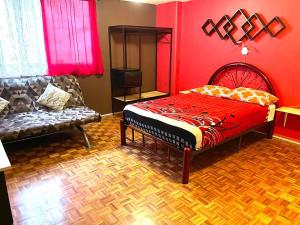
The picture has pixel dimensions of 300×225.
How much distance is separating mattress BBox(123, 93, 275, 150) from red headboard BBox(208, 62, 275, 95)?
47cm

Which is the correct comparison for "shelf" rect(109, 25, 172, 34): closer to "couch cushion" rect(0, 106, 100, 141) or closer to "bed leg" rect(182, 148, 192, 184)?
"couch cushion" rect(0, 106, 100, 141)

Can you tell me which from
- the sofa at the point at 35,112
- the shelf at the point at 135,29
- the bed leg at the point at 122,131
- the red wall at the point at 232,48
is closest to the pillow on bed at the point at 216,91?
the red wall at the point at 232,48

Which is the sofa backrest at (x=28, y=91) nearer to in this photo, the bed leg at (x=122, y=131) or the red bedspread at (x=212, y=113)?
the bed leg at (x=122, y=131)

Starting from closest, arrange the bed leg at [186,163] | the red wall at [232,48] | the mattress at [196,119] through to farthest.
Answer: the bed leg at [186,163] < the mattress at [196,119] < the red wall at [232,48]

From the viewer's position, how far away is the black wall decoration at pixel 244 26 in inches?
132

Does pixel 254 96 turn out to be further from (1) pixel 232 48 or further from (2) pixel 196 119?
(2) pixel 196 119

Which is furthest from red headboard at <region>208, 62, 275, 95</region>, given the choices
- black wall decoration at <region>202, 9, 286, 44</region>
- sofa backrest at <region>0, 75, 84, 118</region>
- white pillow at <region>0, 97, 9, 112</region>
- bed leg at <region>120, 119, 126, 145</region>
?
white pillow at <region>0, 97, 9, 112</region>

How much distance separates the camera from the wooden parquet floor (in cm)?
193

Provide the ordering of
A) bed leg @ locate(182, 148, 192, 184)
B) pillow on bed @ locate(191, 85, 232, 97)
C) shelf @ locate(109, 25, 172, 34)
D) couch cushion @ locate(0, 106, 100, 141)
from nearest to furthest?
bed leg @ locate(182, 148, 192, 184), couch cushion @ locate(0, 106, 100, 141), pillow on bed @ locate(191, 85, 232, 97), shelf @ locate(109, 25, 172, 34)

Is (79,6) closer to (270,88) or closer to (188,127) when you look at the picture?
(188,127)

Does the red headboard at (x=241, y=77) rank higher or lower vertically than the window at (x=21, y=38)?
lower

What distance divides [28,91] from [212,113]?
104 inches

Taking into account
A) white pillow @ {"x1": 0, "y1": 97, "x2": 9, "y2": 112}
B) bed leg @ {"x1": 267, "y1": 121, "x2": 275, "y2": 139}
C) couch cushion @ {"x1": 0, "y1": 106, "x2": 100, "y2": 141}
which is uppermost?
white pillow @ {"x1": 0, "y1": 97, "x2": 9, "y2": 112}

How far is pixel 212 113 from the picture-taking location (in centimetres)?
281
